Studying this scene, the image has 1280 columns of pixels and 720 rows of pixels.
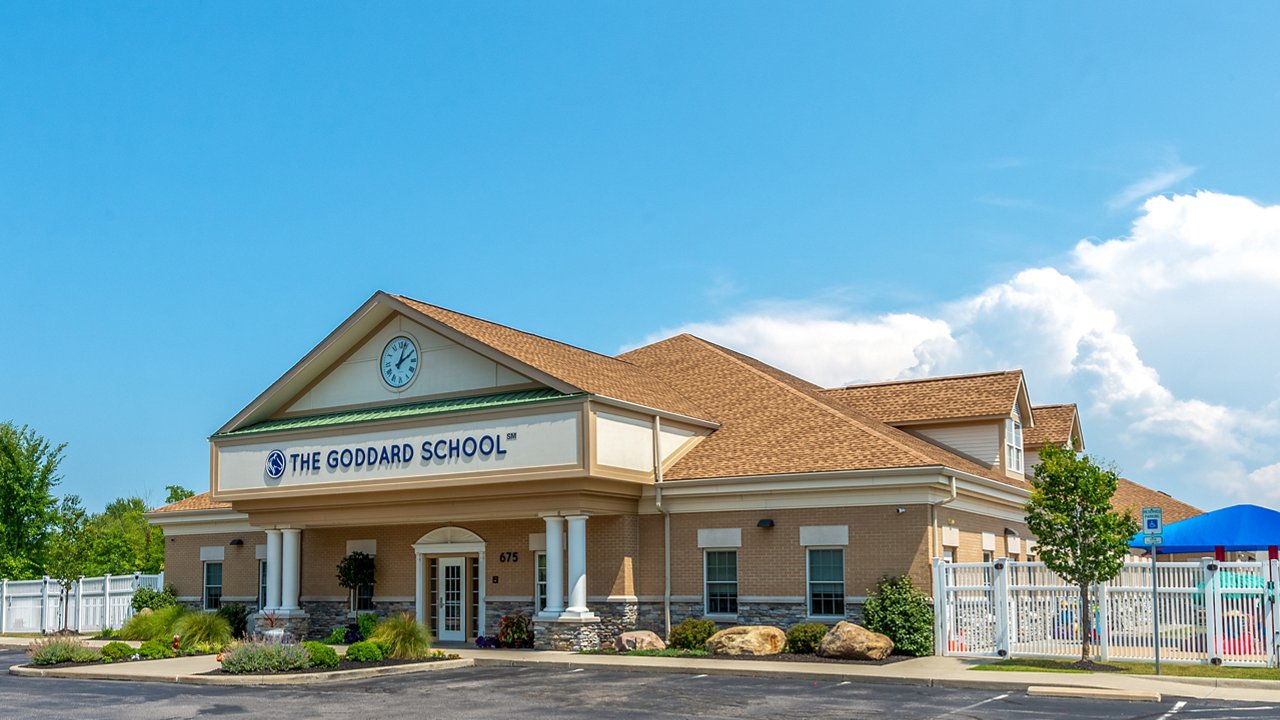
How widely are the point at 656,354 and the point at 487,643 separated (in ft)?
41.3

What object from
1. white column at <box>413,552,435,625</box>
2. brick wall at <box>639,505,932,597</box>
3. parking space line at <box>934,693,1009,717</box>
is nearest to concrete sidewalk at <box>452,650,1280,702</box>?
parking space line at <box>934,693,1009,717</box>

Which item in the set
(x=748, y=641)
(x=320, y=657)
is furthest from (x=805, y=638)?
(x=320, y=657)

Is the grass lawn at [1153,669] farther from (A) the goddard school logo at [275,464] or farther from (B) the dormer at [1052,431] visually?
(A) the goddard school logo at [275,464]

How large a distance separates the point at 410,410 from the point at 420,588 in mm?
4807

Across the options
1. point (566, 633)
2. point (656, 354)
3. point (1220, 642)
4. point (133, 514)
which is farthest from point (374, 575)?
point (133, 514)

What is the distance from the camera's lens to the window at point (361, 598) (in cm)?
3303

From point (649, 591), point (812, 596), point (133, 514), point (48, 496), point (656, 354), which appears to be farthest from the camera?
point (133, 514)

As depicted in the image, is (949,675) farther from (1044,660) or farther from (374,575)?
(374,575)

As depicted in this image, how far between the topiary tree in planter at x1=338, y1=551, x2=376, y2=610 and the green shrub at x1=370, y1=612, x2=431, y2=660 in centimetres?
623

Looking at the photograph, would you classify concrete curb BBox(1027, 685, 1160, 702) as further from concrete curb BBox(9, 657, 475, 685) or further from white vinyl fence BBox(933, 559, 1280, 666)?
concrete curb BBox(9, 657, 475, 685)

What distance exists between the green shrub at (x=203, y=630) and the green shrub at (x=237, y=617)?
2191 mm

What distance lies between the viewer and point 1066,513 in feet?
77.7

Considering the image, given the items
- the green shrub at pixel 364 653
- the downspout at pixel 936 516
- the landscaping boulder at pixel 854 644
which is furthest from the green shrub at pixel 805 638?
the green shrub at pixel 364 653

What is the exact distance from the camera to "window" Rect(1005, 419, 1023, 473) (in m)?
34.5
